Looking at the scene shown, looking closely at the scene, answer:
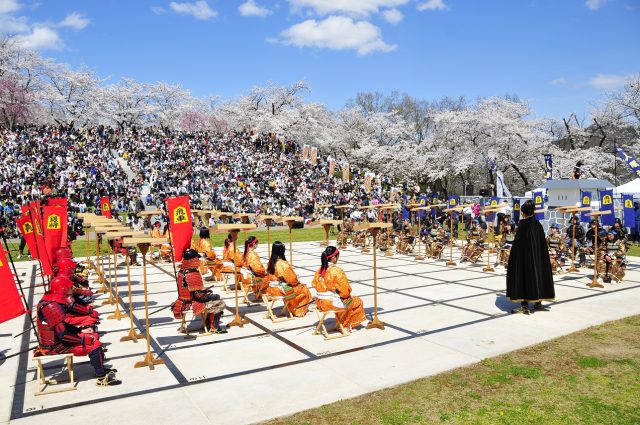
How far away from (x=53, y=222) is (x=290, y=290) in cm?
500

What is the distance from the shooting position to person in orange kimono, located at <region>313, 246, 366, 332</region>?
27.6 feet

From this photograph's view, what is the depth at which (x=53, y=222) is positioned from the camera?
9.91 m

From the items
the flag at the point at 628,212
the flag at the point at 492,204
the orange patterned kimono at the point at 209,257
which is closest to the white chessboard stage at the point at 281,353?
the orange patterned kimono at the point at 209,257

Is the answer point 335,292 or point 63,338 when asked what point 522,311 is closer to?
point 335,292

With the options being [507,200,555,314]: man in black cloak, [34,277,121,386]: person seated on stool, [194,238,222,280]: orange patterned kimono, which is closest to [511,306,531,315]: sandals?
[507,200,555,314]: man in black cloak

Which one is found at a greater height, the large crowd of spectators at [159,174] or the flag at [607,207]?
the large crowd of spectators at [159,174]

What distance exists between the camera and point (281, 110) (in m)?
65.5

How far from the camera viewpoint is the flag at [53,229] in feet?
32.3

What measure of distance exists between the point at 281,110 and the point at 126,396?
61546mm

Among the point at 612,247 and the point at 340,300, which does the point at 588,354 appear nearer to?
the point at 340,300

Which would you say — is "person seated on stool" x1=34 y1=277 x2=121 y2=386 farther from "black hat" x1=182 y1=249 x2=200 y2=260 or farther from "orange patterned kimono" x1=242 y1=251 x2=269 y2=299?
"orange patterned kimono" x1=242 y1=251 x2=269 y2=299

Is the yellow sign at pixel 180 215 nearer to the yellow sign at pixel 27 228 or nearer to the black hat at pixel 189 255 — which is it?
the black hat at pixel 189 255

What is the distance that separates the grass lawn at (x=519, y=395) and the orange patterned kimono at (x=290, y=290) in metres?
3.02

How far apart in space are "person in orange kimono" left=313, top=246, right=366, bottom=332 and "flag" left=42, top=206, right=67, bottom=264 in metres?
5.43
